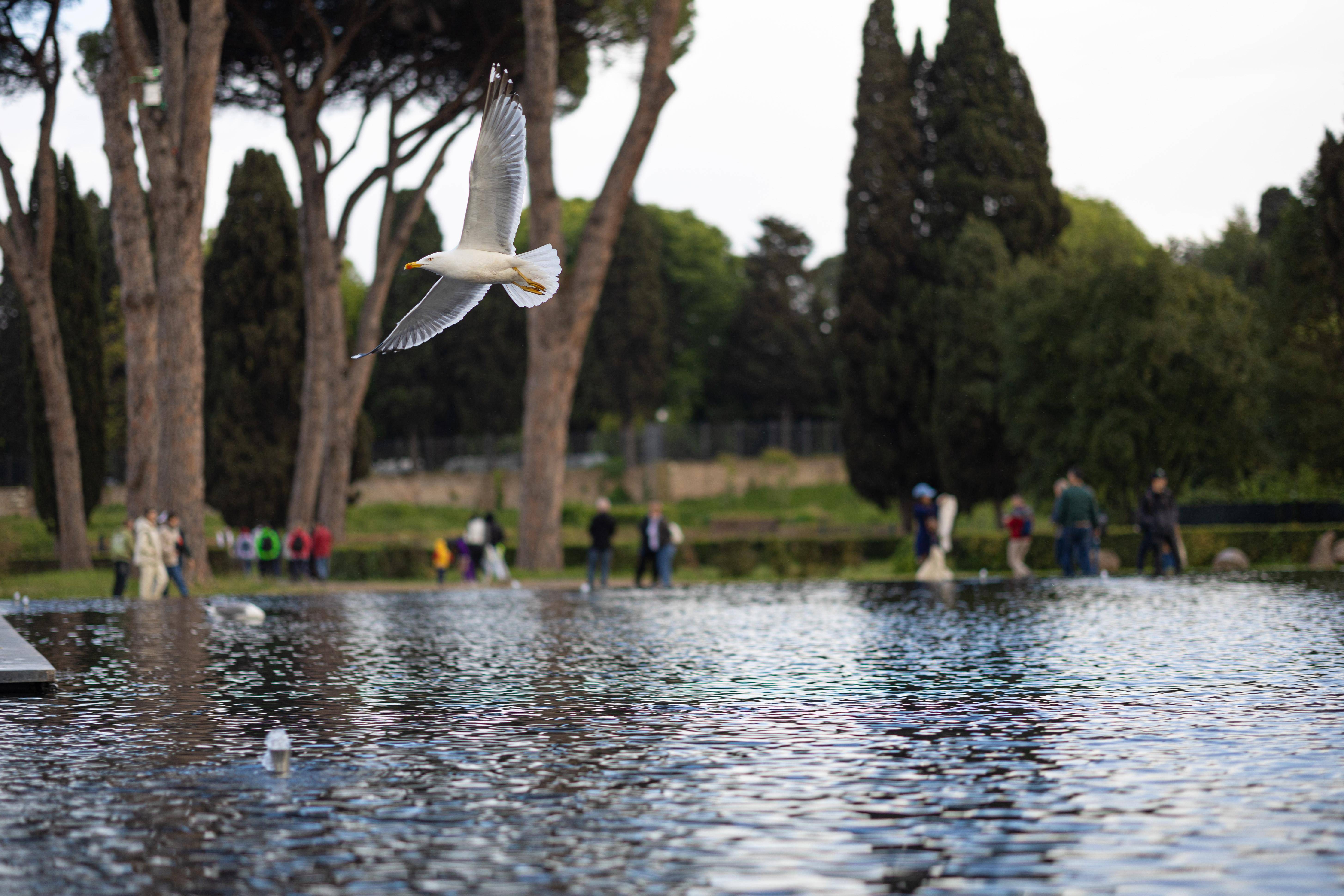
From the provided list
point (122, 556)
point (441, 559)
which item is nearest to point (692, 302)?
point (441, 559)

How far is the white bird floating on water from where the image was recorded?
30.7 feet

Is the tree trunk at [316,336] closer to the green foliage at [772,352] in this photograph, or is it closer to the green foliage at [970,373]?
the green foliage at [970,373]

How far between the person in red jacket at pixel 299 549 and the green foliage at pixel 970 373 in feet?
61.6

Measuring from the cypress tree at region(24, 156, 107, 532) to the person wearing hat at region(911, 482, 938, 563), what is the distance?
24.8m

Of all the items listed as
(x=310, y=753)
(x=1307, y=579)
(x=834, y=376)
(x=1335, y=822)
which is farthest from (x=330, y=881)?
(x=834, y=376)

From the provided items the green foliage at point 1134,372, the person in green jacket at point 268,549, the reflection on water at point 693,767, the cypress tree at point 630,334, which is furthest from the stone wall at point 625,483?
the reflection on water at point 693,767

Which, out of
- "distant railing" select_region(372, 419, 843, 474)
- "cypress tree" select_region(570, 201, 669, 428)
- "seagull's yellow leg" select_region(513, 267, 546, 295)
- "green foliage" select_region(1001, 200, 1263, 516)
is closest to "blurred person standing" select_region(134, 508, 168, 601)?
"seagull's yellow leg" select_region(513, 267, 546, 295)

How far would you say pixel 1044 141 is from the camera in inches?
1800

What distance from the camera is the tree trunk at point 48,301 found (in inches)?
1253

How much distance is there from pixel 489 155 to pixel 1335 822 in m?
5.97

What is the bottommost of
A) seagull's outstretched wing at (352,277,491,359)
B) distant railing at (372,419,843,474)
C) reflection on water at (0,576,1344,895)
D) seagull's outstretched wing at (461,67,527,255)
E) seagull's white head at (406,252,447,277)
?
reflection on water at (0,576,1344,895)

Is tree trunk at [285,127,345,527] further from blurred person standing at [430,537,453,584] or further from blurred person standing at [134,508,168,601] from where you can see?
blurred person standing at [134,508,168,601]

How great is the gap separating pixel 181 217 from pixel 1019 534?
13872 mm

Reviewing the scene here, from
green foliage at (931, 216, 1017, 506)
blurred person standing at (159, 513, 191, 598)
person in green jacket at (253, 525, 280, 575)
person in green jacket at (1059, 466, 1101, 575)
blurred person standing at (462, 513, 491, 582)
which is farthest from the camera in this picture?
green foliage at (931, 216, 1017, 506)
